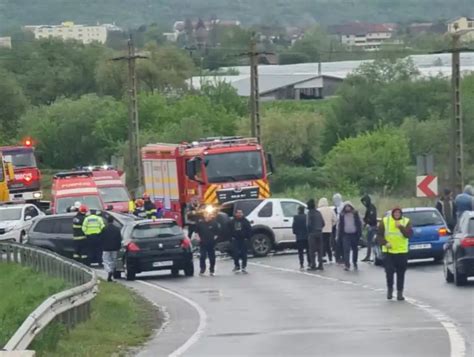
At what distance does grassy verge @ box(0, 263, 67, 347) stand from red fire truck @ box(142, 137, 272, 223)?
11.1m

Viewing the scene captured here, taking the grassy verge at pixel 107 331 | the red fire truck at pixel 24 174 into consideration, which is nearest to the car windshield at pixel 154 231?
the grassy verge at pixel 107 331

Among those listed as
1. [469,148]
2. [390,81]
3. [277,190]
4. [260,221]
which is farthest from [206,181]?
[390,81]

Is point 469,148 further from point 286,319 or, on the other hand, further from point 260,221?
point 286,319

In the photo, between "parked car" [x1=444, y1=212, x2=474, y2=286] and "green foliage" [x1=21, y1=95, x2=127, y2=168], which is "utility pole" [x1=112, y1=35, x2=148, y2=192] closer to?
"parked car" [x1=444, y1=212, x2=474, y2=286]

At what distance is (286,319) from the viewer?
2305 centimetres

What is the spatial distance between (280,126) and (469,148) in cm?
1429

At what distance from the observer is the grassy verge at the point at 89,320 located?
62.0ft

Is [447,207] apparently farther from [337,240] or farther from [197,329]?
[197,329]

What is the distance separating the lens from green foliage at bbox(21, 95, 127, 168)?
104438 millimetres

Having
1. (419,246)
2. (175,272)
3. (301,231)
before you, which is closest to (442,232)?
(419,246)

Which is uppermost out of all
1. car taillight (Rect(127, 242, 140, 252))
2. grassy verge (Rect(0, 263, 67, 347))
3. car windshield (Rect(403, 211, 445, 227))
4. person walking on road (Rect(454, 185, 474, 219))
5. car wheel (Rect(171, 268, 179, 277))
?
person walking on road (Rect(454, 185, 474, 219))

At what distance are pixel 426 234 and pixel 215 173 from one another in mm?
15291

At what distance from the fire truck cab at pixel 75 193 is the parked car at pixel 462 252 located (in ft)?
71.6

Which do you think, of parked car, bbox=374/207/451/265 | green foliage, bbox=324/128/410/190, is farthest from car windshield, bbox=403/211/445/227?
green foliage, bbox=324/128/410/190
